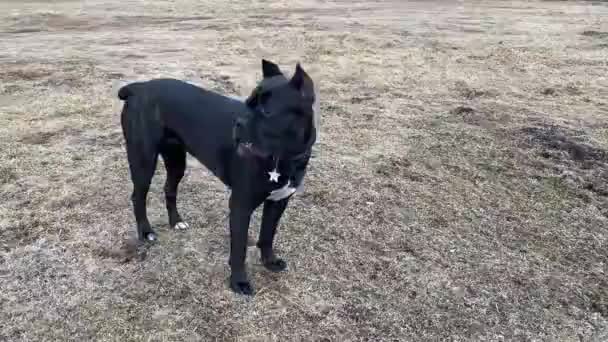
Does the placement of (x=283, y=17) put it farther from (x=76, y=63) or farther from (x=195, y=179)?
(x=195, y=179)

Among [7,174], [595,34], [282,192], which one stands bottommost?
[7,174]

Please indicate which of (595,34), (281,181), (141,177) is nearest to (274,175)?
(281,181)

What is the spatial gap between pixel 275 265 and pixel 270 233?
0.73ft

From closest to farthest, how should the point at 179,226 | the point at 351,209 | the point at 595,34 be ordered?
the point at 179,226, the point at 351,209, the point at 595,34

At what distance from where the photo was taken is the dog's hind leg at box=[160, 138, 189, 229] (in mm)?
2823

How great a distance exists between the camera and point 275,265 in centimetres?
304

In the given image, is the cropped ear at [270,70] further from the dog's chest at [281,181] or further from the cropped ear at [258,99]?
the dog's chest at [281,181]

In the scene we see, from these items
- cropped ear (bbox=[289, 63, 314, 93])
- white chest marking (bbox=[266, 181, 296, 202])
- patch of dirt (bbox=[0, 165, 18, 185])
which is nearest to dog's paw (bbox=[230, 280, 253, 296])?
white chest marking (bbox=[266, 181, 296, 202])

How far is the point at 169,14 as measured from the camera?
1012 centimetres

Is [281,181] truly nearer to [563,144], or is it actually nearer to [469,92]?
[563,144]

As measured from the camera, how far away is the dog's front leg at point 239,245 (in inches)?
98.7

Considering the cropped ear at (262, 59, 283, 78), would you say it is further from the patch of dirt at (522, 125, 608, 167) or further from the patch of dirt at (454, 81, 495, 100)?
the patch of dirt at (454, 81, 495, 100)

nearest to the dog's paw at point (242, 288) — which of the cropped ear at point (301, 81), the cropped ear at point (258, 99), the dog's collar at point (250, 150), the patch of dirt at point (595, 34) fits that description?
the dog's collar at point (250, 150)

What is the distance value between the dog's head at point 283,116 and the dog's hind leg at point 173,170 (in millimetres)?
770
